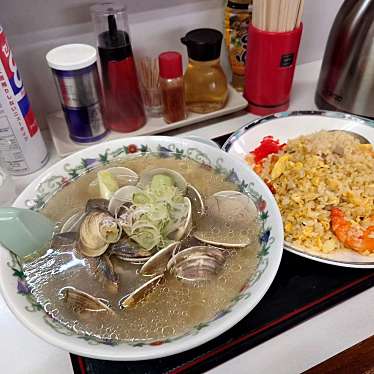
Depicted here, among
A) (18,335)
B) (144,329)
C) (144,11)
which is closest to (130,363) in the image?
(144,329)

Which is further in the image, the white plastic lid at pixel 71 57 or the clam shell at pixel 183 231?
the white plastic lid at pixel 71 57

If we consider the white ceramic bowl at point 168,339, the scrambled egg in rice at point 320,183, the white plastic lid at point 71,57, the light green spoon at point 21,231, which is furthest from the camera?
the white plastic lid at point 71,57

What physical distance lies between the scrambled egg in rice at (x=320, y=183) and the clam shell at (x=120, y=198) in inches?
11.5

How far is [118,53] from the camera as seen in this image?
2.89ft

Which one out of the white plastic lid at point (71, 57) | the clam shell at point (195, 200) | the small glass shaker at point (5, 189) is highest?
the white plastic lid at point (71, 57)

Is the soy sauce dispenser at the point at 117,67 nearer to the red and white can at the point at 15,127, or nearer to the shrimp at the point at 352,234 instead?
the red and white can at the point at 15,127

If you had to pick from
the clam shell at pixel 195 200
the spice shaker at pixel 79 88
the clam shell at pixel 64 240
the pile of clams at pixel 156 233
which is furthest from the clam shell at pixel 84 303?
the spice shaker at pixel 79 88

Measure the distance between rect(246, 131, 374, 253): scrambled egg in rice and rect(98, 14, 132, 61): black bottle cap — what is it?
408 millimetres

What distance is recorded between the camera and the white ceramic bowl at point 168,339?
1.63ft

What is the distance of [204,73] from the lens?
39.4 inches

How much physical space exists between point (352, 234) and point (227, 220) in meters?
0.23

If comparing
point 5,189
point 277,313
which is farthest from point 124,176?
point 277,313

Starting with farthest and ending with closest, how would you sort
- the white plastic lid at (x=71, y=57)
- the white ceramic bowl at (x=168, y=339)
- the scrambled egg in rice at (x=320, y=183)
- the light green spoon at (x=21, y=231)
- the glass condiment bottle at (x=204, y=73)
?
1. the glass condiment bottle at (x=204, y=73)
2. the white plastic lid at (x=71, y=57)
3. the scrambled egg in rice at (x=320, y=183)
4. the light green spoon at (x=21, y=231)
5. the white ceramic bowl at (x=168, y=339)

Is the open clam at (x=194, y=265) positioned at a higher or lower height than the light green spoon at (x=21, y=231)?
lower
